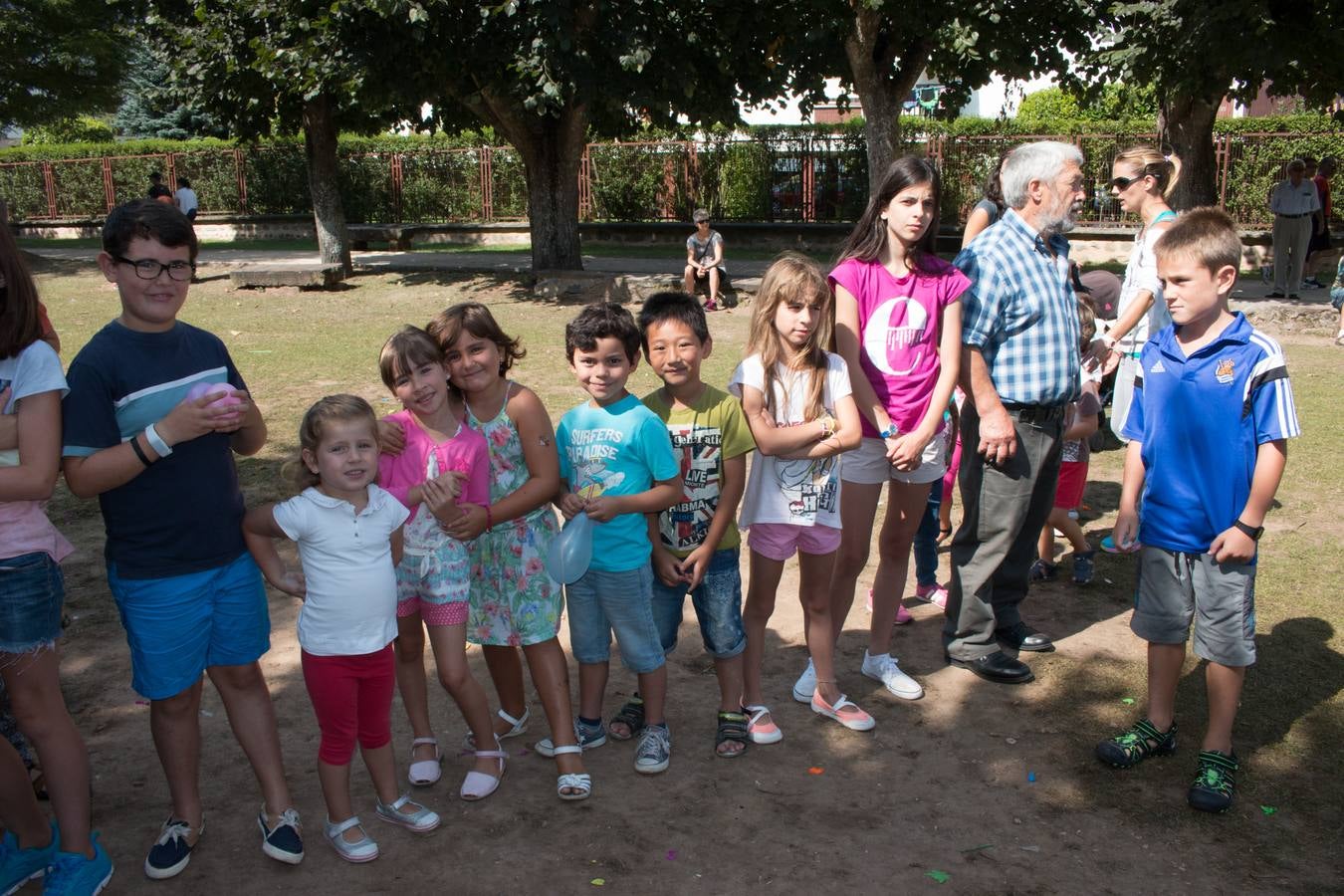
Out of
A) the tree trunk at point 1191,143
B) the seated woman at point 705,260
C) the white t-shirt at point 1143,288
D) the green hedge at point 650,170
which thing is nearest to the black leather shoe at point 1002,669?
the white t-shirt at point 1143,288

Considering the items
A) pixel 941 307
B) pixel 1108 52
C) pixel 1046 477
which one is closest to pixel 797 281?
Answer: pixel 941 307

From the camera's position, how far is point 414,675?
11.7ft

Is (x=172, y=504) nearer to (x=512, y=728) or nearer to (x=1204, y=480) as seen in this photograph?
(x=512, y=728)

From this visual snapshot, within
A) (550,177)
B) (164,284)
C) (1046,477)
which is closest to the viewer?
(164,284)

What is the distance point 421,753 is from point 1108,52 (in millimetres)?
14307

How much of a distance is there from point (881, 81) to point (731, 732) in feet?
43.8

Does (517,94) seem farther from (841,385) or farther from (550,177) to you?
(841,385)

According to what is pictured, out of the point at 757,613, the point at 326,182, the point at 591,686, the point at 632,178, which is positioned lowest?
the point at 591,686

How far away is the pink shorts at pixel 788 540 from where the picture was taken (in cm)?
379

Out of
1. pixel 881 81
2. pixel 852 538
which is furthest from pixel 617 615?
pixel 881 81

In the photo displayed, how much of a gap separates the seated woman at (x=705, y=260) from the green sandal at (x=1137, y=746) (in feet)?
38.4

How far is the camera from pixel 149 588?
301cm

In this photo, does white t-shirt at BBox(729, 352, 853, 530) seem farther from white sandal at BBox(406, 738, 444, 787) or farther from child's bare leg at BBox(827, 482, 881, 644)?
white sandal at BBox(406, 738, 444, 787)

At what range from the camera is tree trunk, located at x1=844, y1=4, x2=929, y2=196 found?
592 inches
